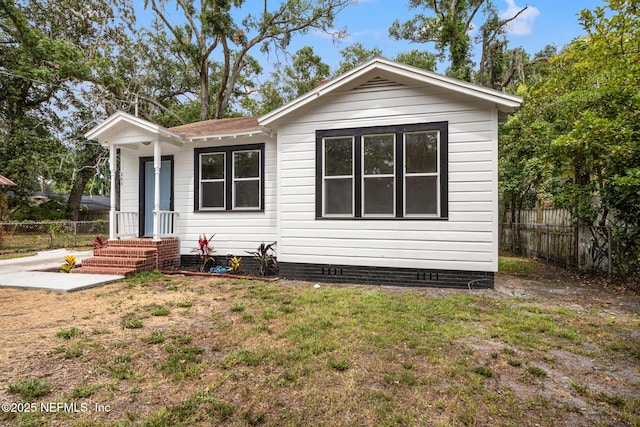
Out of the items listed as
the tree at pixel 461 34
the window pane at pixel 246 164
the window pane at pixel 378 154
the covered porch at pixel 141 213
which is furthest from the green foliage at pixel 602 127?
the covered porch at pixel 141 213

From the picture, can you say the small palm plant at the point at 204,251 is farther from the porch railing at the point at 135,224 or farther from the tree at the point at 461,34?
the tree at the point at 461,34

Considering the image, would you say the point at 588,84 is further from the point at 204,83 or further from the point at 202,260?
the point at 204,83

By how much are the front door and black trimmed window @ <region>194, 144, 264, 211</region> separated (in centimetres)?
104

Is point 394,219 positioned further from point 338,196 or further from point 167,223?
point 167,223

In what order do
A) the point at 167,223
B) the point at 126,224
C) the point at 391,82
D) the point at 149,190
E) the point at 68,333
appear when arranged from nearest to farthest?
1. the point at 68,333
2. the point at 391,82
3. the point at 167,223
4. the point at 126,224
5. the point at 149,190

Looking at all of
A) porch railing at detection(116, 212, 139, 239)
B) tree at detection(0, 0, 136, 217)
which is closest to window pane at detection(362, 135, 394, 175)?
porch railing at detection(116, 212, 139, 239)

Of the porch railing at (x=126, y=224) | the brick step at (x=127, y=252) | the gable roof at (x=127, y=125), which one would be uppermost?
the gable roof at (x=127, y=125)

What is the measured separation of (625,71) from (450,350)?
617cm

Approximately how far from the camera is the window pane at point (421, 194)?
6.34 meters

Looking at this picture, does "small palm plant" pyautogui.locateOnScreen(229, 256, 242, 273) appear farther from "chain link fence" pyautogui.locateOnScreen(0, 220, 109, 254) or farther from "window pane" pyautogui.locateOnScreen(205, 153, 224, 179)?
"chain link fence" pyautogui.locateOnScreen(0, 220, 109, 254)

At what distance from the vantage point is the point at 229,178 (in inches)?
331

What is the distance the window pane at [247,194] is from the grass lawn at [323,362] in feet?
11.3

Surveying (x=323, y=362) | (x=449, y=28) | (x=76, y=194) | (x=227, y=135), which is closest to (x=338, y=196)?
(x=227, y=135)

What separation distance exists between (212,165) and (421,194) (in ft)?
17.5
